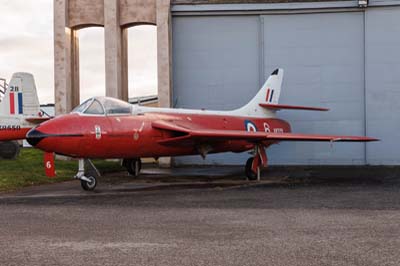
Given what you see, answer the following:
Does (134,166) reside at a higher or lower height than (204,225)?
lower

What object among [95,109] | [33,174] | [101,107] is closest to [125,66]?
[33,174]

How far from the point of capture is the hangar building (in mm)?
21609

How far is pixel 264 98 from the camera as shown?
758 inches

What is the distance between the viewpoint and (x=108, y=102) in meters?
13.7

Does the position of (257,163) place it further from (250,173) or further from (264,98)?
(264,98)

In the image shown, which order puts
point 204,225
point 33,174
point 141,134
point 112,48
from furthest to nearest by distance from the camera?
point 112,48 < point 33,174 < point 141,134 < point 204,225

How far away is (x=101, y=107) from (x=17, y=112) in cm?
1116

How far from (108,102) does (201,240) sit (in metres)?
7.74

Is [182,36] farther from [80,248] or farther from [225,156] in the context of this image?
[80,248]

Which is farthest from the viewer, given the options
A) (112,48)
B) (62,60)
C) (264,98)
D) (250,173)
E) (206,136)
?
(62,60)

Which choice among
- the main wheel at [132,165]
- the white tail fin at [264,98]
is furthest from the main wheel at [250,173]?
the main wheel at [132,165]

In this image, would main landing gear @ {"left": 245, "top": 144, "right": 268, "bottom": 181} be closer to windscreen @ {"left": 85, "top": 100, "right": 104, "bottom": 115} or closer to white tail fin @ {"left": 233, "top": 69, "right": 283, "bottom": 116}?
white tail fin @ {"left": 233, "top": 69, "right": 283, "bottom": 116}

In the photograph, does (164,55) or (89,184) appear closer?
(89,184)

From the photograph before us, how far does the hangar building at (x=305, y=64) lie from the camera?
70.9 ft
